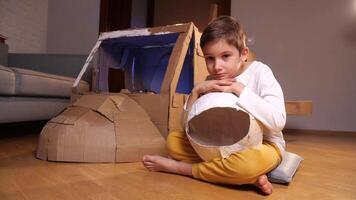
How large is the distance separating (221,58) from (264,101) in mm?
149

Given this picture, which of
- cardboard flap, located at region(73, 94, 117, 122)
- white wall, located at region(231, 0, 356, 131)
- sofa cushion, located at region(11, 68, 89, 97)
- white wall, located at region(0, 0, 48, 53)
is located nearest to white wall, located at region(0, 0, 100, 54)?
white wall, located at region(0, 0, 48, 53)

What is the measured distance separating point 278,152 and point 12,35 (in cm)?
218

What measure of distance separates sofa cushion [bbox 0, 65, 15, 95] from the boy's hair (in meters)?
0.79

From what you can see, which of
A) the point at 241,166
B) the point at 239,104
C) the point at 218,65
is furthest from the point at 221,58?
the point at 241,166

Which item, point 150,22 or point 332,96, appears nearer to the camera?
point 332,96

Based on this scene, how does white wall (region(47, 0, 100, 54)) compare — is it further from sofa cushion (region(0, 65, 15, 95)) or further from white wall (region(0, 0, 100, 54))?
sofa cushion (region(0, 65, 15, 95))

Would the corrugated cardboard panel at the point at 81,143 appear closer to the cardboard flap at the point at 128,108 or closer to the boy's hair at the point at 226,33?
the cardboard flap at the point at 128,108

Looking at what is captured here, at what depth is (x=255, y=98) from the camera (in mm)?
613

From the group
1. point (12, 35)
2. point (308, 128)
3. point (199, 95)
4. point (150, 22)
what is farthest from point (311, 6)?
point (12, 35)

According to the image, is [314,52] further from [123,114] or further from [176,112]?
[123,114]

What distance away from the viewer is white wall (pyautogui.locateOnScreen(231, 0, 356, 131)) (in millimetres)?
2035

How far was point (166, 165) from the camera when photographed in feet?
2.47

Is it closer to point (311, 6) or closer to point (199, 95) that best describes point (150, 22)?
point (311, 6)

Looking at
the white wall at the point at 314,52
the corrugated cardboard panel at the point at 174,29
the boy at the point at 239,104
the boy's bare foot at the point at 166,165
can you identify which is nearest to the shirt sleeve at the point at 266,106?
the boy at the point at 239,104
